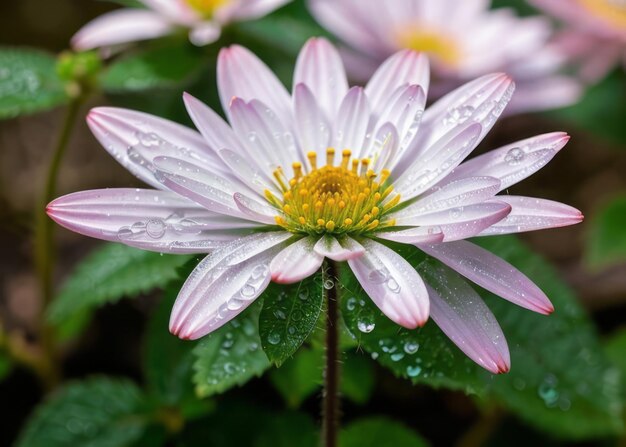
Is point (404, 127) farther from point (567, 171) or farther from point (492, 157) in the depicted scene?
point (567, 171)

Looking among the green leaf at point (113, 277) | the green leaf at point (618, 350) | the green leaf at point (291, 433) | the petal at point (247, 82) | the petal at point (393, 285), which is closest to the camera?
the petal at point (393, 285)

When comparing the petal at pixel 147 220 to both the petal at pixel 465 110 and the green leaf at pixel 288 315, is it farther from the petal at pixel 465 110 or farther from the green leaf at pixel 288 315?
the petal at pixel 465 110

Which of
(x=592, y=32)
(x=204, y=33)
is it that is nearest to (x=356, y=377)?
(x=204, y=33)

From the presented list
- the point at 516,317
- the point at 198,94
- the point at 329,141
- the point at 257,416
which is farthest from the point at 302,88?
the point at 198,94

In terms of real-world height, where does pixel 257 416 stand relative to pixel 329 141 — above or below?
below

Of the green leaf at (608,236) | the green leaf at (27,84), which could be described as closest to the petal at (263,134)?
the green leaf at (27,84)

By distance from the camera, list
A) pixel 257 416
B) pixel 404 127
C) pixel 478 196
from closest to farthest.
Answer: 1. pixel 478 196
2. pixel 404 127
3. pixel 257 416

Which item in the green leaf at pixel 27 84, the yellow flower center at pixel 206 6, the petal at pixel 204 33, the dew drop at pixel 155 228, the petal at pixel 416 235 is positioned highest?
the yellow flower center at pixel 206 6
